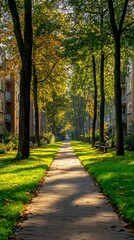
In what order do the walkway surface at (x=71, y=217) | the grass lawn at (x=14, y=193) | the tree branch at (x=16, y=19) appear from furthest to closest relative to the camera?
the tree branch at (x=16, y=19), the grass lawn at (x=14, y=193), the walkway surface at (x=71, y=217)

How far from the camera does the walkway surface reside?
6383 millimetres

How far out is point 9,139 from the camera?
125ft

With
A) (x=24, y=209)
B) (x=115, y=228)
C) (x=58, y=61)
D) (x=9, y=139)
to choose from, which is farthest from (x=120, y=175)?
(x=58, y=61)

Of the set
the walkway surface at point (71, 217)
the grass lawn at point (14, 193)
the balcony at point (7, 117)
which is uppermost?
the balcony at point (7, 117)

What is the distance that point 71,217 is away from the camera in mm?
7664

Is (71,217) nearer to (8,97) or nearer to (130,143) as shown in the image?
(130,143)

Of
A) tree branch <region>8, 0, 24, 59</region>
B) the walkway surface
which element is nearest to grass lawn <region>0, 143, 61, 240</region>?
the walkway surface

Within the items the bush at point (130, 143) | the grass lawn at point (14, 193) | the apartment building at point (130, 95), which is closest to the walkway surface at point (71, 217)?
the grass lawn at point (14, 193)

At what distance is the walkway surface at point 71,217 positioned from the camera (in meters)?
6.38

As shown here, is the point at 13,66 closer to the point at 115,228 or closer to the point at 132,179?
the point at 132,179

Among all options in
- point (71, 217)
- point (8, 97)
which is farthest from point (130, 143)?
point (8, 97)

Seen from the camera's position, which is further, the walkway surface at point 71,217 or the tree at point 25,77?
the tree at point 25,77

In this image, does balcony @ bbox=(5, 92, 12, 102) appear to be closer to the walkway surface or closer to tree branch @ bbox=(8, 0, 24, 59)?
tree branch @ bbox=(8, 0, 24, 59)

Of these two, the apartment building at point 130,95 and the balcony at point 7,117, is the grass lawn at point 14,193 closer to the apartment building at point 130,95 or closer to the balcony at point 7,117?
the apartment building at point 130,95
